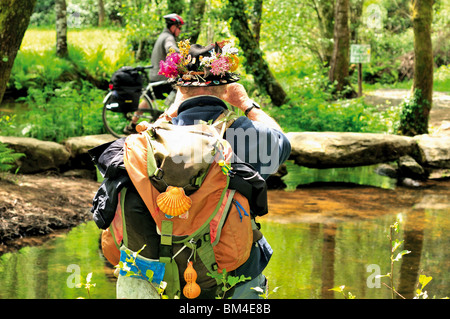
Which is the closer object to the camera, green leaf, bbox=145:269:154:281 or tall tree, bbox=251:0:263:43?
green leaf, bbox=145:269:154:281

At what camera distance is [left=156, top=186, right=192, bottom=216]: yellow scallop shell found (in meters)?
2.46

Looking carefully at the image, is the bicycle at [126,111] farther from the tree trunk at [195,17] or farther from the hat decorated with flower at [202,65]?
the hat decorated with flower at [202,65]

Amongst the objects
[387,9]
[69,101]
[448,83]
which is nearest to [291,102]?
[69,101]

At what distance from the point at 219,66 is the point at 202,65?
0.37 ft

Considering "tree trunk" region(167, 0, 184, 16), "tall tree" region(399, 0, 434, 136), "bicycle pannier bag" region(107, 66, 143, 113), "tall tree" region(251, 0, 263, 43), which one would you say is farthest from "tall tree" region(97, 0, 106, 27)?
"bicycle pannier bag" region(107, 66, 143, 113)

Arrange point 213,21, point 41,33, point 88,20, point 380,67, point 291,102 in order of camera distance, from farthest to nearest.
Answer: point 88,20 < point 41,33 < point 380,67 < point 213,21 < point 291,102

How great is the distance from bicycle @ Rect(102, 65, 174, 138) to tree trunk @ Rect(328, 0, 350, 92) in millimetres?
8200

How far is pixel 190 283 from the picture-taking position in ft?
8.54

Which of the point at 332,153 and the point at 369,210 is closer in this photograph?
the point at 369,210

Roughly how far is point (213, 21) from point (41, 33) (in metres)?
16.9

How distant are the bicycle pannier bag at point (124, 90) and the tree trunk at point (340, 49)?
8.60 metres

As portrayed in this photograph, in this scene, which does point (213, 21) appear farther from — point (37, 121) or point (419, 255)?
point (419, 255)

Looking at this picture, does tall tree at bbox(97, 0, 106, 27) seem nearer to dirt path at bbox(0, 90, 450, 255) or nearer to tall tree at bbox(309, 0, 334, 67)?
tall tree at bbox(309, 0, 334, 67)

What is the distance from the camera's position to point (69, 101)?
34.7ft
